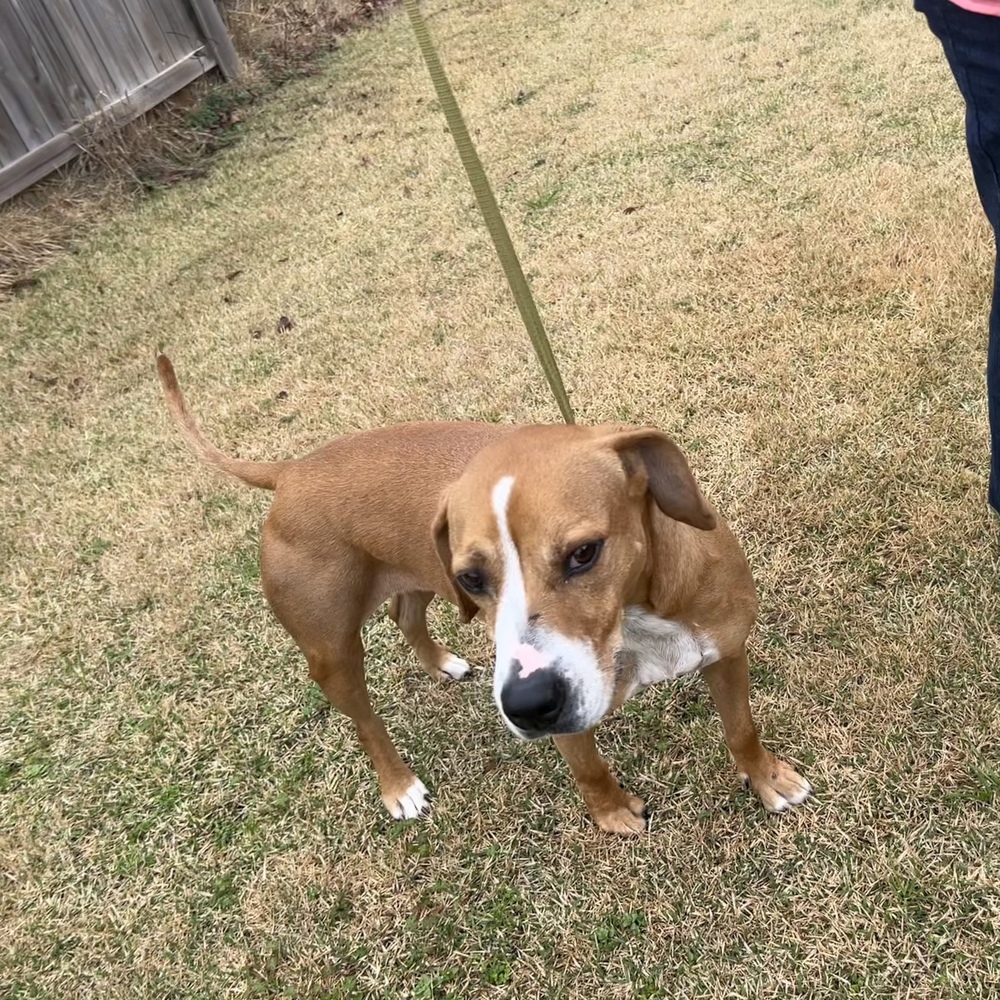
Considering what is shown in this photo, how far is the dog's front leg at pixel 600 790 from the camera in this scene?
8.66 ft

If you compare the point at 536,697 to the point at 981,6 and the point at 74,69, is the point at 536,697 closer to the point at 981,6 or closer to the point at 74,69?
the point at 981,6

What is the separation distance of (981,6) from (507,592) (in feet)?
6.02

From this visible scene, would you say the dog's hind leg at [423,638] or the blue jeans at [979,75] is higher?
the blue jeans at [979,75]

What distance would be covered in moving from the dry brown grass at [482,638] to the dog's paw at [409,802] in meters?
0.06

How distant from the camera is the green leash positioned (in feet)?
8.50

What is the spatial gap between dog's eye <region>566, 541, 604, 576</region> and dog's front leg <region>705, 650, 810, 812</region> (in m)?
0.71

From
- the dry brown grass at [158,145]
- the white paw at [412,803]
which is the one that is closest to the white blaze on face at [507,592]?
the white paw at [412,803]

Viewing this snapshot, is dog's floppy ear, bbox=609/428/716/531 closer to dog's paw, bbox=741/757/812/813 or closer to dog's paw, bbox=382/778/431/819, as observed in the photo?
dog's paw, bbox=741/757/812/813

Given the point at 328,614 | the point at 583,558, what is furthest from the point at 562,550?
the point at 328,614

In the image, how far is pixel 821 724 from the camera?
2959 mm

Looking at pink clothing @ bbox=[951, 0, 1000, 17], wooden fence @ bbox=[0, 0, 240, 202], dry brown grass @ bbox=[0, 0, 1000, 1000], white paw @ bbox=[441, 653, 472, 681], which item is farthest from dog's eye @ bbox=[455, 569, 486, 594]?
wooden fence @ bbox=[0, 0, 240, 202]

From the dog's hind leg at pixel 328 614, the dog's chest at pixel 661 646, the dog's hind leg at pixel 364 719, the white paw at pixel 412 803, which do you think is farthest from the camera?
the white paw at pixel 412 803

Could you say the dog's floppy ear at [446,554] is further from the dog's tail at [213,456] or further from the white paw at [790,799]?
the white paw at [790,799]

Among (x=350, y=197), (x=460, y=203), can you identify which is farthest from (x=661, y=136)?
(x=350, y=197)
